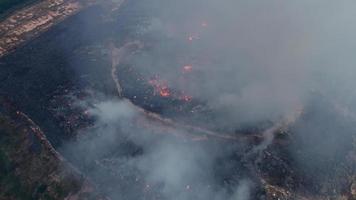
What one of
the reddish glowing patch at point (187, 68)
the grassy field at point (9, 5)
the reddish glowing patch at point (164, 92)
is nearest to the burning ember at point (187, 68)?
the reddish glowing patch at point (187, 68)

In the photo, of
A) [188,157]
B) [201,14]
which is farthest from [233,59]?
[188,157]

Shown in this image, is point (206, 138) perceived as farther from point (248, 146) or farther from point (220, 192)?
point (220, 192)

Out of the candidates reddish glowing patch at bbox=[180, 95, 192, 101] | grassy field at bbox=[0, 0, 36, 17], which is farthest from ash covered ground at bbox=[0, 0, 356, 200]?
grassy field at bbox=[0, 0, 36, 17]

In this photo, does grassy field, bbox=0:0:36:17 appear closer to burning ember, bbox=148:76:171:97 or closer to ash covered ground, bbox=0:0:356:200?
ash covered ground, bbox=0:0:356:200

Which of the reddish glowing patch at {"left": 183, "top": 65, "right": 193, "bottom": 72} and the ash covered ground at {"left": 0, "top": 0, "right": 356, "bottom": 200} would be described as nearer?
the ash covered ground at {"left": 0, "top": 0, "right": 356, "bottom": 200}

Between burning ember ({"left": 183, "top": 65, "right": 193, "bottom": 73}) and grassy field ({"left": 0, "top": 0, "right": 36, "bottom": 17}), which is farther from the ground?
grassy field ({"left": 0, "top": 0, "right": 36, "bottom": 17})

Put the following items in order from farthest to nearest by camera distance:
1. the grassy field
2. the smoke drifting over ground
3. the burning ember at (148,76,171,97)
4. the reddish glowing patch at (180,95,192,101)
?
the grassy field → the burning ember at (148,76,171,97) → the reddish glowing patch at (180,95,192,101) → the smoke drifting over ground

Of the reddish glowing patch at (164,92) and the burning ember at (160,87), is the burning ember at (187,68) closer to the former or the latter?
the burning ember at (160,87)
